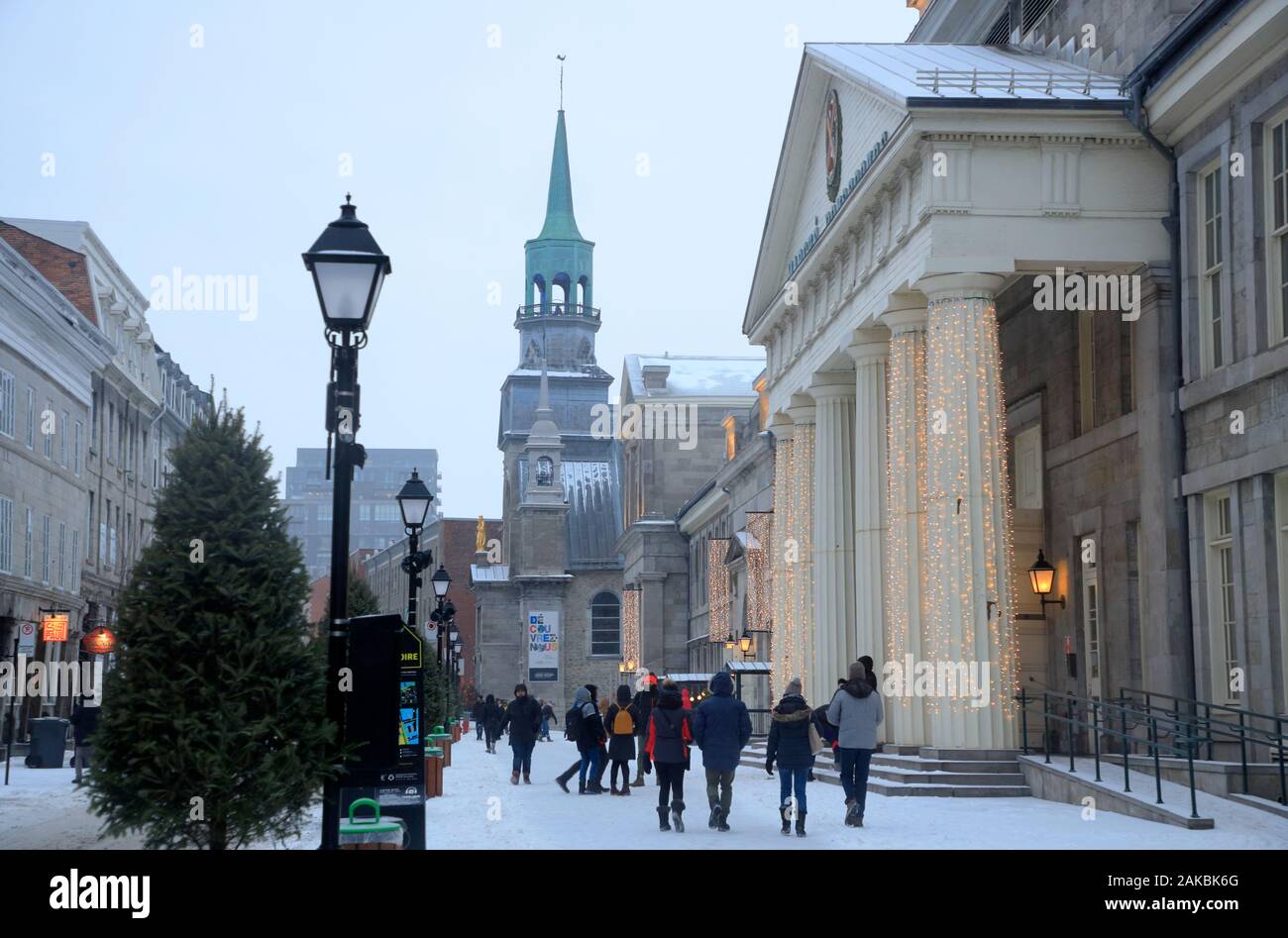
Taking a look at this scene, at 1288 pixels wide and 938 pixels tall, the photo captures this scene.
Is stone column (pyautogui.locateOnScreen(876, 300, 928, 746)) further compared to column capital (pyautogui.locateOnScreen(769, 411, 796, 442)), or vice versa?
column capital (pyautogui.locateOnScreen(769, 411, 796, 442))

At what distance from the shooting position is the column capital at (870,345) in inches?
1158

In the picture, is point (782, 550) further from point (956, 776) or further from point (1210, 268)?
point (1210, 268)

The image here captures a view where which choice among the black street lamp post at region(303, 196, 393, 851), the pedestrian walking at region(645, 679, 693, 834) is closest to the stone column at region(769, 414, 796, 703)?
the pedestrian walking at region(645, 679, 693, 834)

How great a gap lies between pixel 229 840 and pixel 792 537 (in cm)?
2489

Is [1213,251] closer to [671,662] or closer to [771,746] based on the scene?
[771,746]

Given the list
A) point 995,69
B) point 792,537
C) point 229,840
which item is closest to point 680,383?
point 792,537

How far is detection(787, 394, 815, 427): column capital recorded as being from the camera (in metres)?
35.8

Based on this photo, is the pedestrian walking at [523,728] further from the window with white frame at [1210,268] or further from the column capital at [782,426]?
the window with white frame at [1210,268]

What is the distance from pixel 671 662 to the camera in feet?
252

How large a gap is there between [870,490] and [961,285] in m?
6.60

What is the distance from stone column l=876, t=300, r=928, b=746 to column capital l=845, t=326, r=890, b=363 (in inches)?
67.1

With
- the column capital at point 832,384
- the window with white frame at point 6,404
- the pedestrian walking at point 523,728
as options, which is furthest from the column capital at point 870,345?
the window with white frame at point 6,404

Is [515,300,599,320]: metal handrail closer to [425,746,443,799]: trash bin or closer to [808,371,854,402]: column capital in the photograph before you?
[808,371,854,402]: column capital

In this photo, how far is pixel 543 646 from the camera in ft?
317
